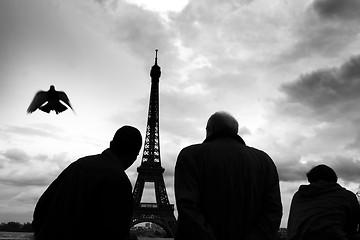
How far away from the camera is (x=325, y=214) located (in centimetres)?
501

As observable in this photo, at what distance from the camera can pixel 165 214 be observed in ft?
177

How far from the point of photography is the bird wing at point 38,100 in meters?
8.98

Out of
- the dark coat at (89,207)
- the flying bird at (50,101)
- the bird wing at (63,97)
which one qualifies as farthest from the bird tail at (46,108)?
the dark coat at (89,207)

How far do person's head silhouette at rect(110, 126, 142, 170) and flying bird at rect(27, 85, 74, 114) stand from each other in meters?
5.59

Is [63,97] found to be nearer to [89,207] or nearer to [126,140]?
[126,140]

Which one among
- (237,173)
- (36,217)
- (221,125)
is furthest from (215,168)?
(36,217)

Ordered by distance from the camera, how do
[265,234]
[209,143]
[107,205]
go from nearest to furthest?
[107,205] → [265,234] → [209,143]

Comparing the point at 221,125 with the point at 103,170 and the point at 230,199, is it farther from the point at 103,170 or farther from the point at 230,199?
the point at 103,170

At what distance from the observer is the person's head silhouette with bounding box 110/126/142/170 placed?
3785mm

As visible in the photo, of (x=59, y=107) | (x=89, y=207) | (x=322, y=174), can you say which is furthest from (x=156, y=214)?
(x=89, y=207)

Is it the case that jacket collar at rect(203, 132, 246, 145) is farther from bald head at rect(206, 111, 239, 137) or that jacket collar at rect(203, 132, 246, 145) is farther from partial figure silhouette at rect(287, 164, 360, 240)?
partial figure silhouette at rect(287, 164, 360, 240)

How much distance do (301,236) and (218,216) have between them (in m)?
1.89

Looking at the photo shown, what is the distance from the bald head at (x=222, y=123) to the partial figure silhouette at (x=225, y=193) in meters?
0.11

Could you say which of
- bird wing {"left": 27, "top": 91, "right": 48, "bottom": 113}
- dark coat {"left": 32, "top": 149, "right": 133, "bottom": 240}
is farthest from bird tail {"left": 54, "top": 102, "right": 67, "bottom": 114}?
dark coat {"left": 32, "top": 149, "right": 133, "bottom": 240}
